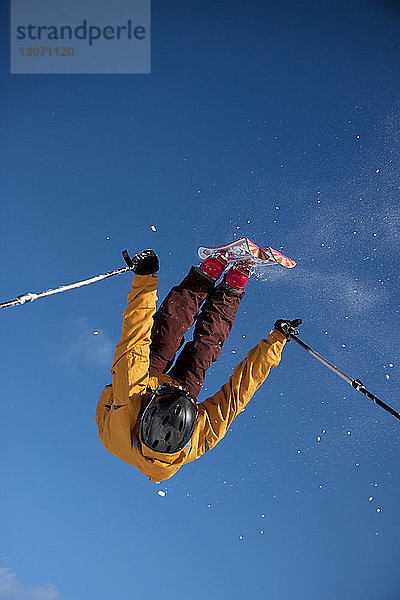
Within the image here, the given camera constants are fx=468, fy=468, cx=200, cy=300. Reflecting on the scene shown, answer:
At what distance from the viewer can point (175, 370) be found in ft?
9.87

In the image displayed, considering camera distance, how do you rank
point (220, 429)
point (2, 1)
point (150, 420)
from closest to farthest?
point (150, 420) → point (220, 429) → point (2, 1)

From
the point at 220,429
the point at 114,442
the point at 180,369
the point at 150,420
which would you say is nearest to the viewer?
the point at 150,420

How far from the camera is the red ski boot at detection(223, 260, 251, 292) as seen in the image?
3.04 meters

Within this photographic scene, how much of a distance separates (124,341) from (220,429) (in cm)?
75

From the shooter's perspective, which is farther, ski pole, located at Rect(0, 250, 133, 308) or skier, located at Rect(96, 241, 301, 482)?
skier, located at Rect(96, 241, 301, 482)

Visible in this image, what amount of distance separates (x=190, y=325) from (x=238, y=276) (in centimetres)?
44

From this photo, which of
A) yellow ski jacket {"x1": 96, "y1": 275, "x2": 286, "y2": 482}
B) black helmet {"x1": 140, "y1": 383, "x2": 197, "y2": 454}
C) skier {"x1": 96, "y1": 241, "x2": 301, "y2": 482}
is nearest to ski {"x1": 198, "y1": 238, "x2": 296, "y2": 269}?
skier {"x1": 96, "y1": 241, "x2": 301, "y2": 482}

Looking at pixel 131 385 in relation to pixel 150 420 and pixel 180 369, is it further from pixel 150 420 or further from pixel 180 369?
pixel 180 369

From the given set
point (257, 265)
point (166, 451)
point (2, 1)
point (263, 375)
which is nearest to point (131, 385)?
point (166, 451)

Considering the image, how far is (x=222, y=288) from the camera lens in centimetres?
305

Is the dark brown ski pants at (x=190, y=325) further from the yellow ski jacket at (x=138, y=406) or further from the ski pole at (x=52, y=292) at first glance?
the ski pole at (x=52, y=292)

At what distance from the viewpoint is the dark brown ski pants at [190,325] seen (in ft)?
9.53

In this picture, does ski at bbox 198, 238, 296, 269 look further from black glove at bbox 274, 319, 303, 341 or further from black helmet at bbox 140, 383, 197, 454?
black helmet at bbox 140, 383, 197, 454

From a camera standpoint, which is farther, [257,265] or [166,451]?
[257,265]
